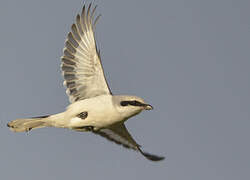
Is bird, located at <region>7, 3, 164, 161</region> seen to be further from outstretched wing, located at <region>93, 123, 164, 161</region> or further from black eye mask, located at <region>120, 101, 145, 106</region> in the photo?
outstretched wing, located at <region>93, 123, 164, 161</region>

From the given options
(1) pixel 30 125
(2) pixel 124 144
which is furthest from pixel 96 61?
(2) pixel 124 144

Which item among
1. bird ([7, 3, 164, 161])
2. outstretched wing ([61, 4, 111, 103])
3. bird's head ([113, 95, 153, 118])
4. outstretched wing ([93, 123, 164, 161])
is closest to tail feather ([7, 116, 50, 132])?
bird ([7, 3, 164, 161])

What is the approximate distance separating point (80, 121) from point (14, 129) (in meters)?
2.10

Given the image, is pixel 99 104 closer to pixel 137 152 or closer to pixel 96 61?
pixel 96 61

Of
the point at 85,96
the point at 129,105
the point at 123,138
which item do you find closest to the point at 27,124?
the point at 85,96

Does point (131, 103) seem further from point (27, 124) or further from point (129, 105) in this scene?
point (27, 124)

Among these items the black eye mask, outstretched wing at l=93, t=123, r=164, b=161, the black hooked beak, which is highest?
the black eye mask

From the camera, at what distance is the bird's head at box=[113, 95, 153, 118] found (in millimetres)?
13862

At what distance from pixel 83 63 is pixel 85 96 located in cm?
83

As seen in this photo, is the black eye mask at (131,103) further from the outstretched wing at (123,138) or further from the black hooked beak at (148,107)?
the outstretched wing at (123,138)

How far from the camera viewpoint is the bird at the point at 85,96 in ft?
46.1

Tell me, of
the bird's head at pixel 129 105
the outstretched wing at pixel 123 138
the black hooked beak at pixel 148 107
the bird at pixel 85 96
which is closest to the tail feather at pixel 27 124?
the bird at pixel 85 96

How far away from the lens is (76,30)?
15.4 m

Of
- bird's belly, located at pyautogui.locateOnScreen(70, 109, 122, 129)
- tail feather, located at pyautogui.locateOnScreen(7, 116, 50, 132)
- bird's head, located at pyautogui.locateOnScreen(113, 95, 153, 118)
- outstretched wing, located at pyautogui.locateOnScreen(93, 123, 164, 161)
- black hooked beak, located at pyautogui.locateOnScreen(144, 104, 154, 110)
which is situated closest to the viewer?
black hooked beak, located at pyautogui.locateOnScreen(144, 104, 154, 110)
